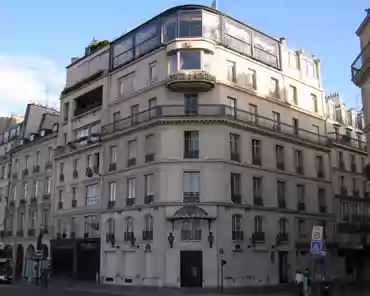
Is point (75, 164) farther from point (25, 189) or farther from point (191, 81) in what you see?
point (191, 81)

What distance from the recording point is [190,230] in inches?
1383

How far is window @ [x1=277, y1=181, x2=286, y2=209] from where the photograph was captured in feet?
134

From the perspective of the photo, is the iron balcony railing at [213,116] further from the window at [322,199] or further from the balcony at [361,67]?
the balcony at [361,67]

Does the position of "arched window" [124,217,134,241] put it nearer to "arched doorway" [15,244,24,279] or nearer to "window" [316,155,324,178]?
"window" [316,155,324,178]

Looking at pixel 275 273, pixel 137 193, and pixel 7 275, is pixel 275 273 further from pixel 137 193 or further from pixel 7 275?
pixel 7 275

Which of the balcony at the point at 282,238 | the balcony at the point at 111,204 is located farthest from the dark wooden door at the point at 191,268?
the balcony at the point at 111,204

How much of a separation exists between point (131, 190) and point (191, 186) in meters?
5.86

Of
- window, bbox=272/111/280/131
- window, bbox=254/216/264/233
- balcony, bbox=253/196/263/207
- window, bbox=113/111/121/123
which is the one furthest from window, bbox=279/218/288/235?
window, bbox=113/111/121/123

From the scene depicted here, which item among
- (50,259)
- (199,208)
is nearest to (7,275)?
(50,259)

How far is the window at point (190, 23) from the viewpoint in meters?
38.6

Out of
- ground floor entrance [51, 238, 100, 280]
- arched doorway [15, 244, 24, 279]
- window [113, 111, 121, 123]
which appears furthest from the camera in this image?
arched doorway [15, 244, 24, 279]

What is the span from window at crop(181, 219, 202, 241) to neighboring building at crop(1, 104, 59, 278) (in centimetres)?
1929

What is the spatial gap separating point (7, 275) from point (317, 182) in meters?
30.3

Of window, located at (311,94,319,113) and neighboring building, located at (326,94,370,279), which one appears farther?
window, located at (311,94,319,113)
